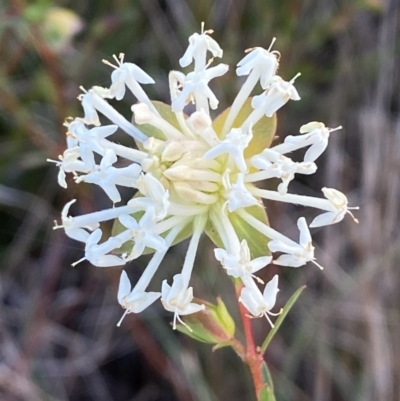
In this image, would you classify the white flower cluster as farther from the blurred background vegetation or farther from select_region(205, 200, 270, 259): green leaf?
the blurred background vegetation

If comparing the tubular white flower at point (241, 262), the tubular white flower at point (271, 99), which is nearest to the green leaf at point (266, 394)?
the tubular white flower at point (241, 262)

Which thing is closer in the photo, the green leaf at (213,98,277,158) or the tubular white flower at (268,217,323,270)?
the tubular white flower at (268,217,323,270)

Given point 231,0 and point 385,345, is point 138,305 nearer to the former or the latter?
point 385,345

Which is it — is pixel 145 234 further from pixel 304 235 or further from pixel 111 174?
pixel 304 235

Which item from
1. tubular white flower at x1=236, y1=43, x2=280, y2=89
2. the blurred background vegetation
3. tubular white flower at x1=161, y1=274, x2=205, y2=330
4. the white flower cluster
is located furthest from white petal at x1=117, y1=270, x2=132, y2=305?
the blurred background vegetation

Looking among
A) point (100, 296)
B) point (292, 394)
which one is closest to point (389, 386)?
point (292, 394)

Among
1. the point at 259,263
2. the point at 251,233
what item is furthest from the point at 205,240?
the point at 259,263
